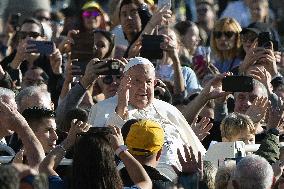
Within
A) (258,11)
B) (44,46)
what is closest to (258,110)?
(44,46)

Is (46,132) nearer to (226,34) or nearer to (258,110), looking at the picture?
(258,110)

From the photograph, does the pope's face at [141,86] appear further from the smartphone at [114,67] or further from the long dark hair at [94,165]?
the long dark hair at [94,165]

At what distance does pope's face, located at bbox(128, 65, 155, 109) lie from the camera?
11867 millimetres

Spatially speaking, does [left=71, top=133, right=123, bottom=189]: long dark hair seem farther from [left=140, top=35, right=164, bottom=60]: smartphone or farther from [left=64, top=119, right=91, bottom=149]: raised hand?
[left=140, top=35, right=164, bottom=60]: smartphone

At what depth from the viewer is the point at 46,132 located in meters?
10.9

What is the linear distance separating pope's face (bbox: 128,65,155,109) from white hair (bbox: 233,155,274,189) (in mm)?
2936

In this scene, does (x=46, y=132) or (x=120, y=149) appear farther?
(x=46, y=132)

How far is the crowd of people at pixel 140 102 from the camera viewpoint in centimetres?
909

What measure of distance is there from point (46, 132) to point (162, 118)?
4.41 ft

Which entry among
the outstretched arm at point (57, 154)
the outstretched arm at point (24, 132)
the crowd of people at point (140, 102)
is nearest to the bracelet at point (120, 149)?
the crowd of people at point (140, 102)

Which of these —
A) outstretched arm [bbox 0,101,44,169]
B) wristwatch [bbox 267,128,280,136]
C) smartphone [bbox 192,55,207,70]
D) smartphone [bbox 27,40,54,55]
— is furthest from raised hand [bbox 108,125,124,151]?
smartphone [bbox 192,55,207,70]

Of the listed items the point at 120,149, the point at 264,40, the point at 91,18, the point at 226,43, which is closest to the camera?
the point at 120,149

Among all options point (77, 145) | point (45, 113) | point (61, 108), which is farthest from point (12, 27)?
point (77, 145)

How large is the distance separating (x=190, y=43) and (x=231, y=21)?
117 centimetres
